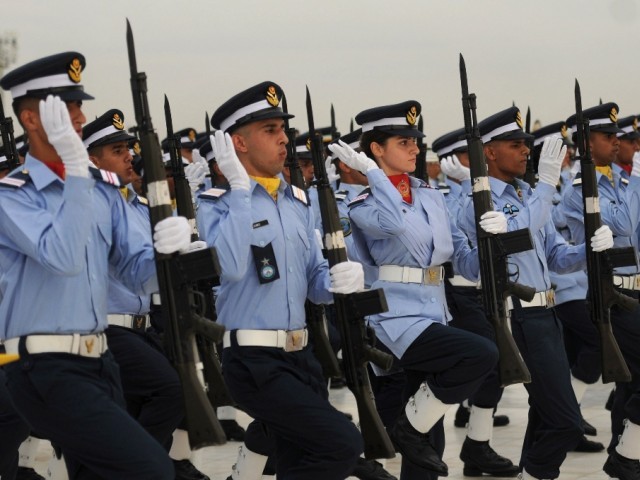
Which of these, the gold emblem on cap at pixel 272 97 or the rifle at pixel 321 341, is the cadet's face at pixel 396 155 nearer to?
the rifle at pixel 321 341

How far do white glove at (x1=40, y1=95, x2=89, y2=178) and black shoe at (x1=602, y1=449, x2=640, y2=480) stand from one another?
3.73m

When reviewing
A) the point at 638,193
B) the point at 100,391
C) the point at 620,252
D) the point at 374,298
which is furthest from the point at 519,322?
the point at 100,391

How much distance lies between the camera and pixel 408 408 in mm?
5785

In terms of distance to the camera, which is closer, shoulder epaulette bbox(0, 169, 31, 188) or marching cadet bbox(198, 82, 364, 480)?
Answer: shoulder epaulette bbox(0, 169, 31, 188)

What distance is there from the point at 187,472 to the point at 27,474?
972mm

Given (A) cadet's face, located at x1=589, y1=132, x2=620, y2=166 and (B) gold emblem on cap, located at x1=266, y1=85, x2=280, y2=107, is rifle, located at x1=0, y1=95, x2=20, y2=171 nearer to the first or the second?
(B) gold emblem on cap, located at x1=266, y1=85, x2=280, y2=107

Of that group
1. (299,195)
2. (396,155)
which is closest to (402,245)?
(396,155)

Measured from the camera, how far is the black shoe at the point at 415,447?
18.6ft

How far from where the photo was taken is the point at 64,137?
4.02 metres

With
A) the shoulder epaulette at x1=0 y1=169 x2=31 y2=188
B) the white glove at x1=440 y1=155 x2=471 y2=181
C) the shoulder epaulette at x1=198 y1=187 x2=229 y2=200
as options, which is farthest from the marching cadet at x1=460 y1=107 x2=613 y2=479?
the shoulder epaulette at x1=0 y1=169 x2=31 y2=188

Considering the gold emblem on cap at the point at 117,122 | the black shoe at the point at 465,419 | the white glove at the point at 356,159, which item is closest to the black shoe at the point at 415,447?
the white glove at the point at 356,159

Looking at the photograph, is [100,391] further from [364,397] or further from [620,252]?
[620,252]

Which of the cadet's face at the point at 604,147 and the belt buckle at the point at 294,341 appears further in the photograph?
the cadet's face at the point at 604,147

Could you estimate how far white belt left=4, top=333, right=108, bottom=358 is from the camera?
416cm
